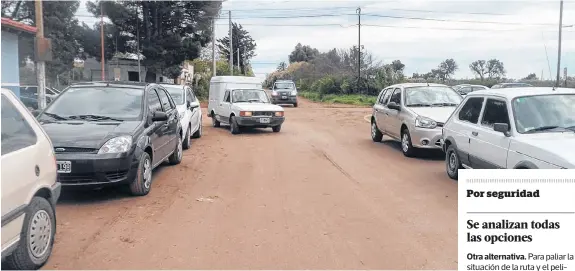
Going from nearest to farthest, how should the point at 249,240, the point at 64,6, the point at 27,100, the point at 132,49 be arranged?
the point at 249,240 < the point at 27,100 < the point at 64,6 < the point at 132,49

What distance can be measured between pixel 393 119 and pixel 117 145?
6.90 meters

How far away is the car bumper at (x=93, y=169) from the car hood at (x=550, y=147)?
4756mm

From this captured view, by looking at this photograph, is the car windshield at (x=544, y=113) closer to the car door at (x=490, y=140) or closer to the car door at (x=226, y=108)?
the car door at (x=490, y=140)

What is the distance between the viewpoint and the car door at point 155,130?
7664 mm

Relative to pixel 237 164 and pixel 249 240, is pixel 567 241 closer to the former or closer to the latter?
pixel 249 240

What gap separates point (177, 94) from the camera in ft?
43.5

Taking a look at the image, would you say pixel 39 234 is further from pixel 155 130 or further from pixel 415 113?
pixel 415 113

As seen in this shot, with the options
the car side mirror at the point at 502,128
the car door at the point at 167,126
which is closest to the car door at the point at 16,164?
the car door at the point at 167,126

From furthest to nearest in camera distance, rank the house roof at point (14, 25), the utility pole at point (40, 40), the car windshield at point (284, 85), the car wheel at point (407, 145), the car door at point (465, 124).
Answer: the car windshield at point (284, 85)
the house roof at point (14, 25)
the utility pole at point (40, 40)
the car wheel at point (407, 145)
the car door at point (465, 124)

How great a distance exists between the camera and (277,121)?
15.7 m

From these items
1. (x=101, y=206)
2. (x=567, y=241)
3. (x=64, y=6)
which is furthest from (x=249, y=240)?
(x=64, y=6)

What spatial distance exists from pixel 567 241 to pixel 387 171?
5.94m

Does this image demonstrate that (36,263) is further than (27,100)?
No

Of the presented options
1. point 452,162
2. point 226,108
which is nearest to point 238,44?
point 226,108
